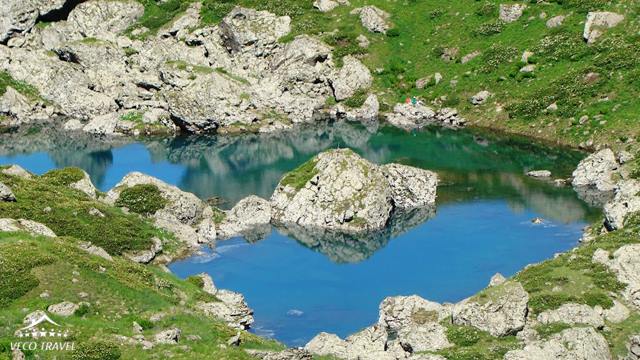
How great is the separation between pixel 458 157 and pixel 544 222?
31.1 m

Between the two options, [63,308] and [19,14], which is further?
[19,14]

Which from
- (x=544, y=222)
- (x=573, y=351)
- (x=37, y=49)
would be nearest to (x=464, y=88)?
(x=544, y=222)

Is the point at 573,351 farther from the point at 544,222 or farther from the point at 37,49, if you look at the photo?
the point at 37,49

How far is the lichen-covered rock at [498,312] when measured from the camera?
192ft

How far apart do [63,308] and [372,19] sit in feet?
404

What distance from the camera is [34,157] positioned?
136125 millimetres

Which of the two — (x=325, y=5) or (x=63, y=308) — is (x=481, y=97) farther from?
(x=63, y=308)

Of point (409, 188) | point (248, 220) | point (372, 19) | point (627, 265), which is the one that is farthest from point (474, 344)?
point (372, 19)

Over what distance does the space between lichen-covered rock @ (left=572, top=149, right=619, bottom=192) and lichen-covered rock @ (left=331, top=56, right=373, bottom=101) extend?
5608 centimetres

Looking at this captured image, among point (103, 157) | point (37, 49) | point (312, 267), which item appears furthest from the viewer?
point (37, 49)

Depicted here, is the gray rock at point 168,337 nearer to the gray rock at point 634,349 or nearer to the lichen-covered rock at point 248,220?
the gray rock at point 634,349

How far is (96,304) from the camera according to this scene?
58.7 m

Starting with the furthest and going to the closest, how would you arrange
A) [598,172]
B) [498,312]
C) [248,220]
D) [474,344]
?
1. [598,172]
2. [248,220]
3. [498,312]
4. [474,344]

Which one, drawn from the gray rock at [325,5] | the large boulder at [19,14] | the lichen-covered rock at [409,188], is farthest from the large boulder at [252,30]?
the lichen-covered rock at [409,188]
